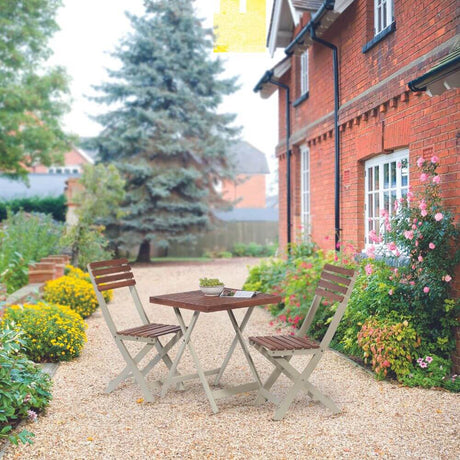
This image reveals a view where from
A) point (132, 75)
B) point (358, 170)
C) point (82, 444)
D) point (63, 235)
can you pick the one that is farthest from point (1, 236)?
point (132, 75)

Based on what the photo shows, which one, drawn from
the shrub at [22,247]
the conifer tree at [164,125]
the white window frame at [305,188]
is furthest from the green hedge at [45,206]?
the white window frame at [305,188]

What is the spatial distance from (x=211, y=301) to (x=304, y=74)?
8652 mm

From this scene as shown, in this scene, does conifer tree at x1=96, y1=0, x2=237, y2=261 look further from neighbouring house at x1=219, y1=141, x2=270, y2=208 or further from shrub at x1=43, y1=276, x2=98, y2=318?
neighbouring house at x1=219, y1=141, x2=270, y2=208

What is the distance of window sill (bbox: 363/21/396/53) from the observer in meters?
7.52

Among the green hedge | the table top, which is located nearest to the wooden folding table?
the table top

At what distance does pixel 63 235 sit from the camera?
48.4 ft

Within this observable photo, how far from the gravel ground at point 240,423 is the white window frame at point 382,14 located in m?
4.88

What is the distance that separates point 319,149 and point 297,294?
3.55 meters

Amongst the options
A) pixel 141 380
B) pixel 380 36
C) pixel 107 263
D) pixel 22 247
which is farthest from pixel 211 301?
pixel 22 247

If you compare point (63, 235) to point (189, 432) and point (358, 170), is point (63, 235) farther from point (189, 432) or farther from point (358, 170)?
point (189, 432)

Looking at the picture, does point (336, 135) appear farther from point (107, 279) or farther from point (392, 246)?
point (107, 279)

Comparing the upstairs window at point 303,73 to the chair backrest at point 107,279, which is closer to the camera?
the chair backrest at point 107,279

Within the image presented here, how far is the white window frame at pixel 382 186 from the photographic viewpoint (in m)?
7.54

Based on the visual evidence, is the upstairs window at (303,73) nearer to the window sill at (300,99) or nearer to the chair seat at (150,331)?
the window sill at (300,99)
